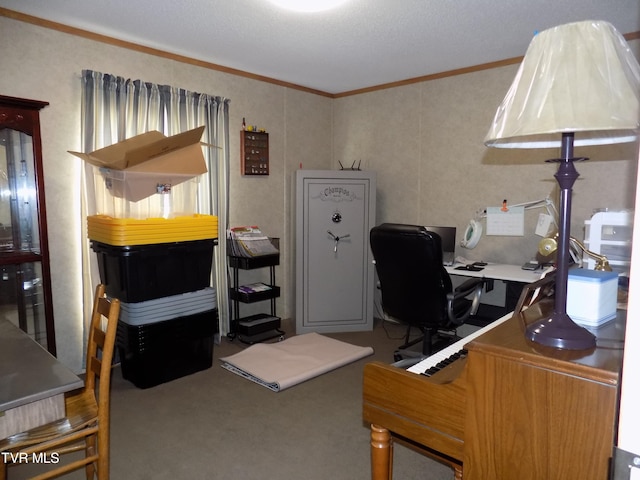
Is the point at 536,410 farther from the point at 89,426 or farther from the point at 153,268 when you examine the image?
the point at 153,268

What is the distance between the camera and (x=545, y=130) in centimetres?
89

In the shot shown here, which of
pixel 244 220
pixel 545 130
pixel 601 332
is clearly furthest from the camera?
pixel 244 220

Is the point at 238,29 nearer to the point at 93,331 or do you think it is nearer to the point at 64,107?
the point at 64,107

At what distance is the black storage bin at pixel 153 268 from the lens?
2.83 meters

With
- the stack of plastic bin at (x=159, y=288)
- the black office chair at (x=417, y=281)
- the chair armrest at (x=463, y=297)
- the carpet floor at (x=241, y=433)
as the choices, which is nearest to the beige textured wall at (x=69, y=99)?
the stack of plastic bin at (x=159, y=288)

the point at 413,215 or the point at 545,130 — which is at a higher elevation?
the point at 545,130

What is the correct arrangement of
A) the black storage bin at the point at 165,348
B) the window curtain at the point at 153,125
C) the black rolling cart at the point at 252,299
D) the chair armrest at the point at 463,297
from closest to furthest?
1. the chair armrest at the point at 463,297
2. the black storage bin at the point at 165,348
3. the window curtain at the point at 153,125
4. the black rolling cart at the point at 252,299

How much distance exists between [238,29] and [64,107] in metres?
1.32

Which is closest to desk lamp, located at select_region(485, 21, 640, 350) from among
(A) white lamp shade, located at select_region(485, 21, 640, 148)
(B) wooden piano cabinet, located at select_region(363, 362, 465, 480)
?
(A) white lamp shade, located at select_region(485, 21, 640, 148)

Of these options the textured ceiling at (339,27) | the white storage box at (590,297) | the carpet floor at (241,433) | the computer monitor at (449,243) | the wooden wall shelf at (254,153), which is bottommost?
the carpet floor at (241,433)

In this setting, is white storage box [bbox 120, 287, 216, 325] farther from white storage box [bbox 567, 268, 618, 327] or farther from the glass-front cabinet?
white storage box [bbox 567, 268, 618, 327]

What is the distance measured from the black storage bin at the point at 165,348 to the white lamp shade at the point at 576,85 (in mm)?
2653

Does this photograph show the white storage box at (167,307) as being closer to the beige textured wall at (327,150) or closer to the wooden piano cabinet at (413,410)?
the beige textured wall at (327,150)

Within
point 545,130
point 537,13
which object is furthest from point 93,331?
point 537,13
